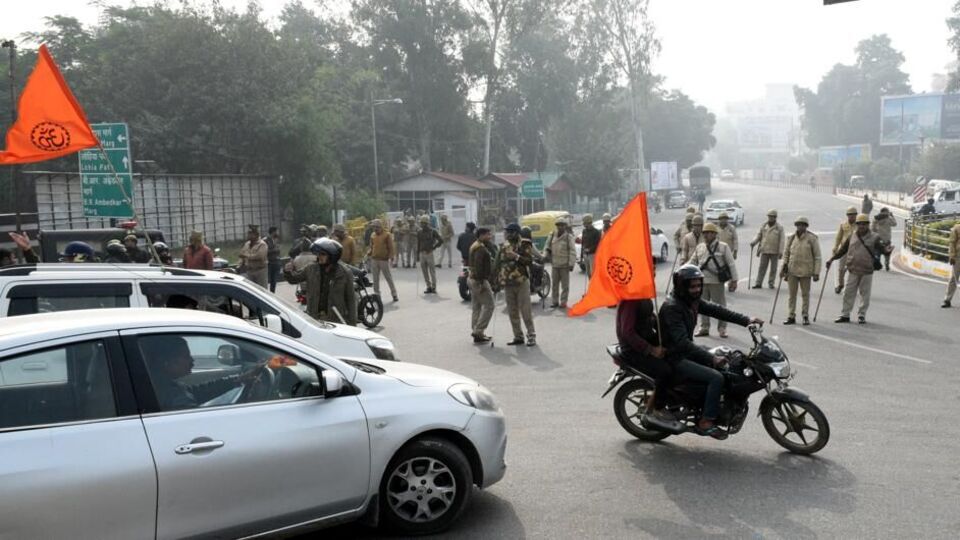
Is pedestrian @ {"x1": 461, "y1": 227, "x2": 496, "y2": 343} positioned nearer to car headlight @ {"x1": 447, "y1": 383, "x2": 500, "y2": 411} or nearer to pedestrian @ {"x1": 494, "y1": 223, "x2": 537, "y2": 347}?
pedestrian @ {"x1": 494, "y1": 223, "x2": 537, "y2": 347}

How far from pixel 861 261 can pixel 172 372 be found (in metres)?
11.5

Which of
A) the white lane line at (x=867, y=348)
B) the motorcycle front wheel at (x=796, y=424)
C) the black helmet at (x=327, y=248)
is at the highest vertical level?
the black helmet at (x=327, y=248)

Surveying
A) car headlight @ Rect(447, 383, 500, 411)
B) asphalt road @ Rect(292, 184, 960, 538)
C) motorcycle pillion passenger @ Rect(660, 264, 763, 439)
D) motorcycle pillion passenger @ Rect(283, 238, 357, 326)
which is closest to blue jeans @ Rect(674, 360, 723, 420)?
motorcycle pillion passenger @ Rect(660, 264, 763, 439)

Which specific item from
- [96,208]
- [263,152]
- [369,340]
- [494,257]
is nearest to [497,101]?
[263,152]

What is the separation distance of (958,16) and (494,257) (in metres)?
68.8

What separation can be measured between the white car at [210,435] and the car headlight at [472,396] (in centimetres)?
2

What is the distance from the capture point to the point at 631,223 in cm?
661

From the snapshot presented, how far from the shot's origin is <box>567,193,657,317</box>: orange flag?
6.49 metres

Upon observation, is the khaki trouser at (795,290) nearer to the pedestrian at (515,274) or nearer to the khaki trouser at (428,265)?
the pedestrian at (515,274)

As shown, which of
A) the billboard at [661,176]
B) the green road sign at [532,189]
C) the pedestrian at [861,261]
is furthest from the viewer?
the billboard at [661,176]

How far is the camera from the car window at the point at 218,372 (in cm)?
431

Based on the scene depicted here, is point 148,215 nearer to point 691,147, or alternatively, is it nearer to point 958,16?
point 958,16

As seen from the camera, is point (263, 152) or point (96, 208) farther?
point (263, 152)

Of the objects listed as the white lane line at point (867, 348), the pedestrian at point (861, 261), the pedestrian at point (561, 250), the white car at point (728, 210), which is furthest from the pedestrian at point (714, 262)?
the white car at point (728, 210)
